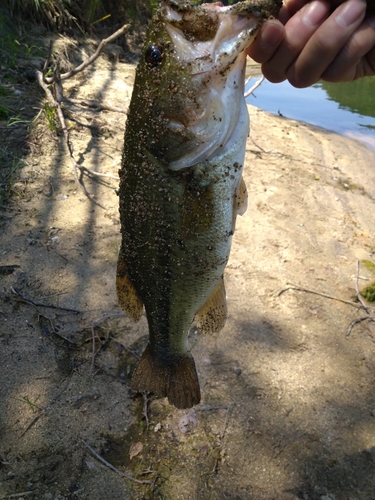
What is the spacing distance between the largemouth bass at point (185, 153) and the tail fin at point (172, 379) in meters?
0.30

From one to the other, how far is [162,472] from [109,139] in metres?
4.21

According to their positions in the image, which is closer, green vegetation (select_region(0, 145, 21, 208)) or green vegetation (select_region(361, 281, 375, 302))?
green vegetation (select_region(361, 281, 375, 302))

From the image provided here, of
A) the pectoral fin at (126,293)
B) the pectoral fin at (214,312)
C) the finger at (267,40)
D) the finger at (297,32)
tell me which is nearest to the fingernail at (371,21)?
the finger at (297,32)

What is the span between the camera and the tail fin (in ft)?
7.29

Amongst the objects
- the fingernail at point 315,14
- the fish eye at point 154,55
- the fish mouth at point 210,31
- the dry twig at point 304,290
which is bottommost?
the dry twig at point 304,290

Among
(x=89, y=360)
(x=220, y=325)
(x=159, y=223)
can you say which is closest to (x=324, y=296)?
(x=220, y=325)

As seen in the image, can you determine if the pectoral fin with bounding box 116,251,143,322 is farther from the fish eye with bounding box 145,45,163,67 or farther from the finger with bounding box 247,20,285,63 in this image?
the finger with bounding box 247,20,285,63

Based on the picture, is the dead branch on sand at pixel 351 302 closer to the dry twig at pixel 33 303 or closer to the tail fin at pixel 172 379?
the tail fin at pixel 172 379

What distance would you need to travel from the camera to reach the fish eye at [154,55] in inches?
65.4

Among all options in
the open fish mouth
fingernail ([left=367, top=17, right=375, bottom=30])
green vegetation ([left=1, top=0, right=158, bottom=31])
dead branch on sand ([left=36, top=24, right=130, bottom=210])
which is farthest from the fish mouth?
green vegetation ([left=1, top=0, right=158, bottom=31])

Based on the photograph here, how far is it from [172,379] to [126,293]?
1.72 ft

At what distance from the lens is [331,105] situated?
10.4m

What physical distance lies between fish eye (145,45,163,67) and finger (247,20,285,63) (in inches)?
13.7

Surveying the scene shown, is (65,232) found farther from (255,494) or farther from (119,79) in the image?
(119,79)
